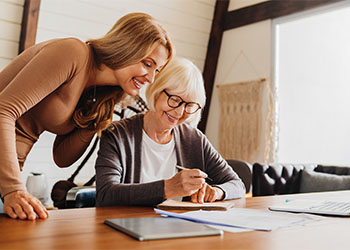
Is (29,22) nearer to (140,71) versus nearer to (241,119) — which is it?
(140,71)

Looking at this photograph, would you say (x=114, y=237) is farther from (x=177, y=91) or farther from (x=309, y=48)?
(x=309, y=48)

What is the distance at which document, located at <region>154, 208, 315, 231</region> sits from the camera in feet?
3.38

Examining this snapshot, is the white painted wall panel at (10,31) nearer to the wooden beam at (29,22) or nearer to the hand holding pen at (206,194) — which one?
the wooden beam at (29,22)

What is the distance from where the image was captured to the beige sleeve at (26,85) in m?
1.14

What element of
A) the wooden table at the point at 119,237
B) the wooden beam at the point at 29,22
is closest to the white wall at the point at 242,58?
the wooden beam at the point at 29,22

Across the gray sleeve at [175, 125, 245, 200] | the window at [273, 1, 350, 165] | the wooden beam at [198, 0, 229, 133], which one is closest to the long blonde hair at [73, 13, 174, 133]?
the gray sleeve at [175, 125, 245, 200]

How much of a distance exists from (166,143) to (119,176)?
335 mm

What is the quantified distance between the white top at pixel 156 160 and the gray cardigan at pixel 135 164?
1.6 inches

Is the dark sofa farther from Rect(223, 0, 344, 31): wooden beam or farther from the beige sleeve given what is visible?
the beige sleeve

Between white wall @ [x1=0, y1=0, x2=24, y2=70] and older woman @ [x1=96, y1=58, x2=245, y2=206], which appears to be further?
white wall @ [x1=0, y1=0, x2=24, y2=70]

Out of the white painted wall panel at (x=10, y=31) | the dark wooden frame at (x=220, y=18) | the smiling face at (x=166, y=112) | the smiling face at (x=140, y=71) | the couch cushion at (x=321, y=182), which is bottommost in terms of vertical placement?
the couch cushion at (x=321, y=182)

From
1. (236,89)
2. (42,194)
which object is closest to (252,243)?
(42,194)

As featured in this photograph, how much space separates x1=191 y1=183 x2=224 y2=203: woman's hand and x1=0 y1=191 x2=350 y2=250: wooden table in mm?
439

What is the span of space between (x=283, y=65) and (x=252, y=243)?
3829 millimetres
